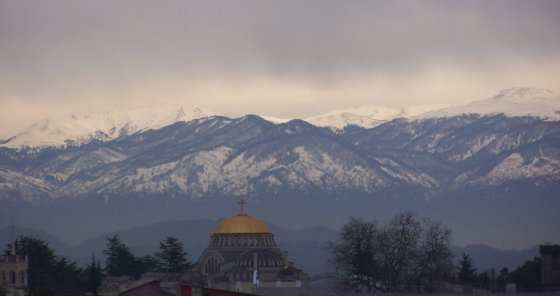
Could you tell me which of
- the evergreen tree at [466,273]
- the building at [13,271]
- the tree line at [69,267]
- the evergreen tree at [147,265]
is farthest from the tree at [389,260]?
the evergreen tree at [147,265]

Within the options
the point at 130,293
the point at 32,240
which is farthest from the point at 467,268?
the point at 130,293

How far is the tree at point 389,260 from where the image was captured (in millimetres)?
141000

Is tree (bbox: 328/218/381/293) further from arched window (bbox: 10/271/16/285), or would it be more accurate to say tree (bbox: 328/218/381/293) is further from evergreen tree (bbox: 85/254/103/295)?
arched window (bbox: 10/271/16/285)

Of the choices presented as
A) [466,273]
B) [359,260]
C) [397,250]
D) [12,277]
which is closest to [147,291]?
[359,260]

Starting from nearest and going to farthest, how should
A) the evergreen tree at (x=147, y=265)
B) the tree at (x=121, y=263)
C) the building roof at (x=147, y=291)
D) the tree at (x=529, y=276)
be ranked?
the building roof at (x=147, y=291) < the tree at (x=529, y=276) < the tree at (x=121, y=263) < the evergreen tree at (x=147, y=265)

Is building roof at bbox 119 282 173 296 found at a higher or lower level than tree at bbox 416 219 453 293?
lower

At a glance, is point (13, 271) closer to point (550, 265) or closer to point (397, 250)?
point (397, 250)

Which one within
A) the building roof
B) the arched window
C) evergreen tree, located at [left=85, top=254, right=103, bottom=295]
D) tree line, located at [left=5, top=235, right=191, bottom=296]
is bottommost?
the building roof

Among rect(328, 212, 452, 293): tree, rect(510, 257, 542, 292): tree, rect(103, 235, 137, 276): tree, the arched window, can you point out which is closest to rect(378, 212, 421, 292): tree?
rect(328, 212, 452, 293): tree

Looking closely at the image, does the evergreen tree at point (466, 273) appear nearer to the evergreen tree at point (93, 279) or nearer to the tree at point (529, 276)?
the tree at point (529, 276)

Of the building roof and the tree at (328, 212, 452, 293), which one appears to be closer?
the building roof

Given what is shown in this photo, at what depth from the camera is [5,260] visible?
158 m

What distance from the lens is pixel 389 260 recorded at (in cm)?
14500

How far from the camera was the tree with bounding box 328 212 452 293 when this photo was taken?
14100 cm
